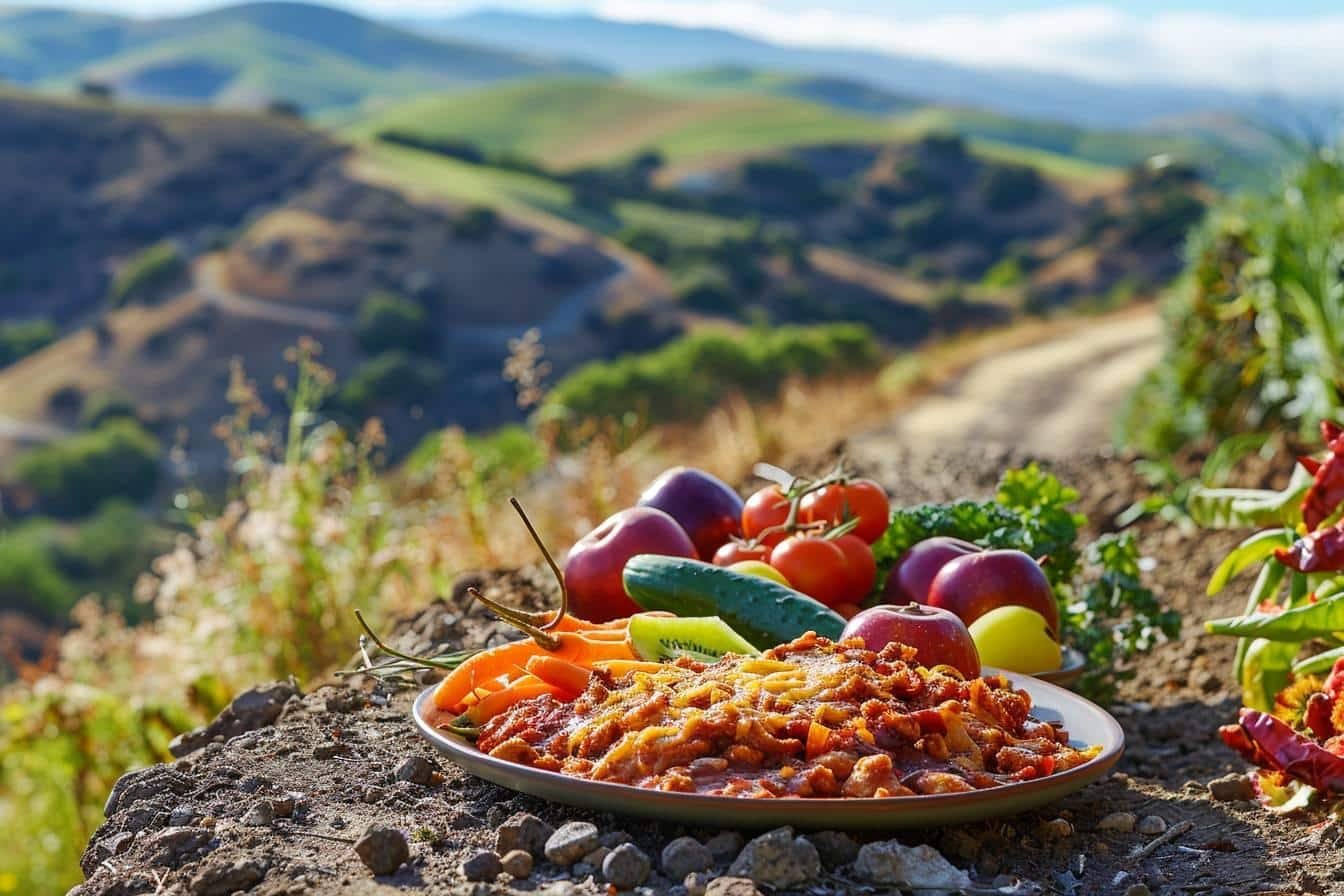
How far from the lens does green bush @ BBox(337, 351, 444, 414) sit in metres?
59.3

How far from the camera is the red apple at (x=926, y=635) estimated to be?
301 cm

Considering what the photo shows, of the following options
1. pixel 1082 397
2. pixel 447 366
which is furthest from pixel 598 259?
pixel 1082 397

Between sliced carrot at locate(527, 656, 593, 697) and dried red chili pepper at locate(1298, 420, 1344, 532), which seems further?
dried red chili pepper at locate(1298, 420, 1344, 532)

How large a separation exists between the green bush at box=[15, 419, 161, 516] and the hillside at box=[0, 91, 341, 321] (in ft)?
75.6

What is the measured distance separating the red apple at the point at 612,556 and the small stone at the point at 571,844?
1175mm

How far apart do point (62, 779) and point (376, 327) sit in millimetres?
60467

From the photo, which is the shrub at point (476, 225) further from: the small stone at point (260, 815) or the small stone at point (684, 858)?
the small stone at point (684, 858)

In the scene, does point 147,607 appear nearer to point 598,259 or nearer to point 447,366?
point 447,366

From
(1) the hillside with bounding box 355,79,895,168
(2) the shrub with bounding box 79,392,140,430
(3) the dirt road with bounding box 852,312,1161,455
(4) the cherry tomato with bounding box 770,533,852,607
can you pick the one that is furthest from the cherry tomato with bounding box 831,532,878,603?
(1) the hillside with bounding box 355,79,895,168

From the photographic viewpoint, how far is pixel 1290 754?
9.59 ft

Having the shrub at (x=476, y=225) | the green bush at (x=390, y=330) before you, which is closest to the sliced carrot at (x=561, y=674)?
the green bush at (x=390, y=330)

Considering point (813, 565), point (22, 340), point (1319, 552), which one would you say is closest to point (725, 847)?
point (813, 565)

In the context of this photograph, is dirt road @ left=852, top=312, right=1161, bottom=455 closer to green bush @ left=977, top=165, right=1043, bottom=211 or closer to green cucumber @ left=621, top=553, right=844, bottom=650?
green cucumber @ left=621, top=553, right=844, bottom=650

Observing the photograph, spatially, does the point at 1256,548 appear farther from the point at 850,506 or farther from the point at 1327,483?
the point at 850,506
